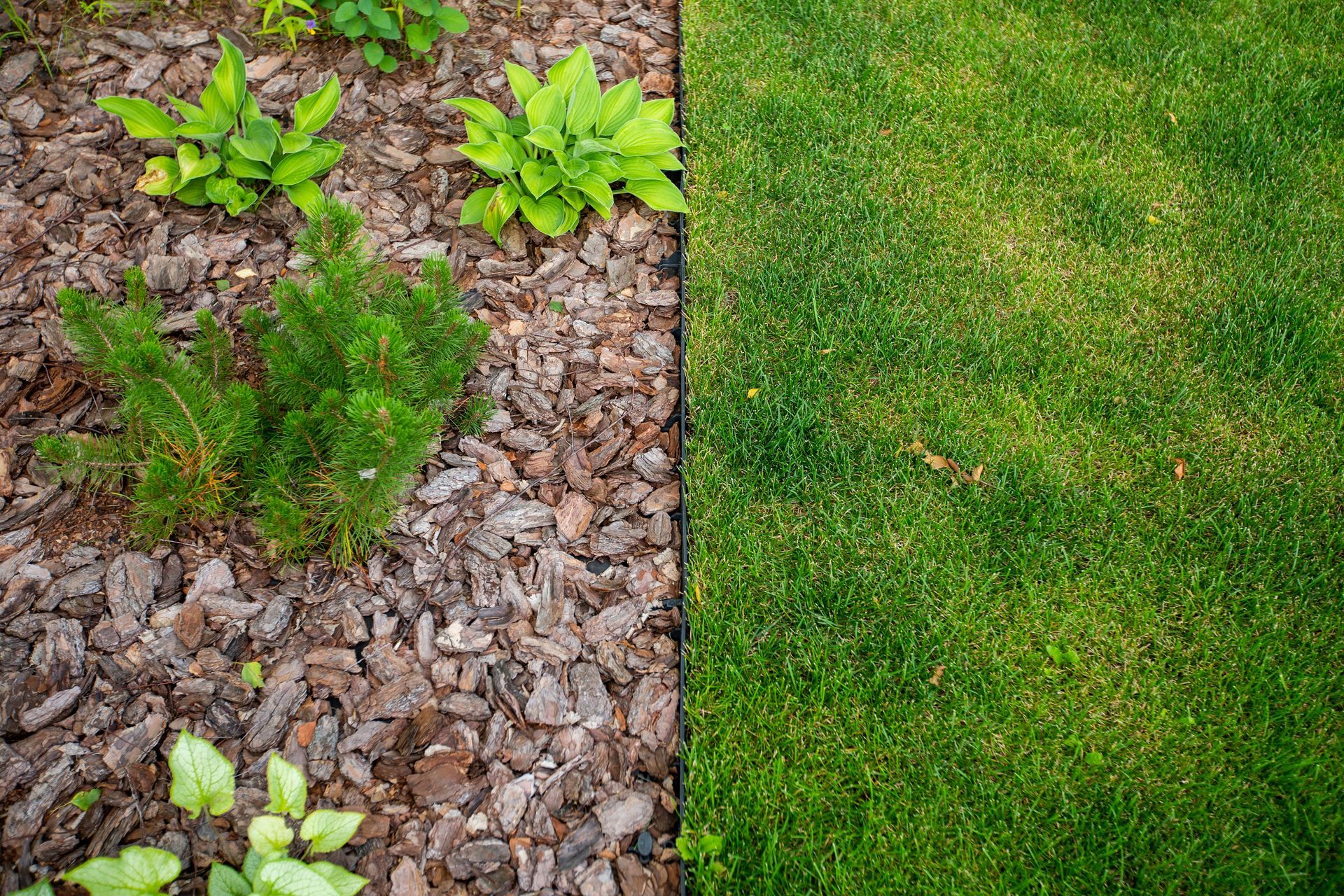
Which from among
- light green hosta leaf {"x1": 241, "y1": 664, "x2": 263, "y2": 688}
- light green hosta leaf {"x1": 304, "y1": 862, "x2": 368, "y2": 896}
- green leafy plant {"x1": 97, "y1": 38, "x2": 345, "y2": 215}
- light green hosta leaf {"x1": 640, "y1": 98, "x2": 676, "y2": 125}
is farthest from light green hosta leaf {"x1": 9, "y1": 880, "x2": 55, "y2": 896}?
light green hosta leaf {"x1": 640, "y1": 98, "x2": 676, "y2": 125}

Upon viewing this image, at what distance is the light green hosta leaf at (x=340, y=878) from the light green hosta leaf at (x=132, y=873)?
0.86 ft

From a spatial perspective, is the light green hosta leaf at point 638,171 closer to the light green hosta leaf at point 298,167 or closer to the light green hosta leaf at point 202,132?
the light green hosta leaf at point 298,167

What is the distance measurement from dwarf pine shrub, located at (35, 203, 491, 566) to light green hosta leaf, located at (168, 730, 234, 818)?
0.56 m

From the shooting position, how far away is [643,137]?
3.15 metres

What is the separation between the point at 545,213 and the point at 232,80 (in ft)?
3.82

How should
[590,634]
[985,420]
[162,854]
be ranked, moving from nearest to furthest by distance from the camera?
[162,854]
[590,634]
[985,420]

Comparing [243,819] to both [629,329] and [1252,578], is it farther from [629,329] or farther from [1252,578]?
[1252,578]

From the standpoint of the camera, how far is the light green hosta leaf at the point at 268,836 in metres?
1.74

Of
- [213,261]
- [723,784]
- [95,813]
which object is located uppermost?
[213,261]

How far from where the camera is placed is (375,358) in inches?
79.2

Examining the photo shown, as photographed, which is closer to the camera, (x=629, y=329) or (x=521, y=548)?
(x=521, y=548)

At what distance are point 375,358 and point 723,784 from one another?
1318mm

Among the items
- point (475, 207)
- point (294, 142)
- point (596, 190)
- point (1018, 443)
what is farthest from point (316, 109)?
point (1018, 443)

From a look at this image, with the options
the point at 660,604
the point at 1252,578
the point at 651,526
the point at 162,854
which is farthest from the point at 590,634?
the point at 1252,578
